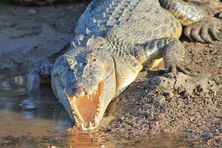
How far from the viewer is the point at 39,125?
4.86 m

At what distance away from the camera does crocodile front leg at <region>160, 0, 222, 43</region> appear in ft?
21.0

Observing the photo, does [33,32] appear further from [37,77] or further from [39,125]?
[39,125]

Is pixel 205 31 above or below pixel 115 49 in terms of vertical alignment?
below

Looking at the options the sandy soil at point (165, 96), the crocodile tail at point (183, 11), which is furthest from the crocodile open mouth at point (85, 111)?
the crocodile tail at point (183, 11)

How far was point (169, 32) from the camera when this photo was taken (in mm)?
6238

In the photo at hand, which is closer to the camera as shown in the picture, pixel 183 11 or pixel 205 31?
pixel 205 31

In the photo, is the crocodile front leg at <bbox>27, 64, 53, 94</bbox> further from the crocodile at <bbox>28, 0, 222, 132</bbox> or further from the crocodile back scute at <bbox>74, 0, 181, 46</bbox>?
the crocodile back scute at <bbox>74, 0, 181, 46</bbox>

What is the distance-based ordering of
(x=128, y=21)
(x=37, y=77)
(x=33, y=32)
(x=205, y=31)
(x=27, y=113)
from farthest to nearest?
(x=33, y=32) < (x=205, y=31) < (x=128, y=21) < (x=37, y=77) < (x=27, y=113)

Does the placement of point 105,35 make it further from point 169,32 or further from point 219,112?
point 219,112

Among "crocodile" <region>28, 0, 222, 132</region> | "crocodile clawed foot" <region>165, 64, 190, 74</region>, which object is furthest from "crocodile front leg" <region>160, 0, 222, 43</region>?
"crocodile clawed foot" <region>165, 64, 190, 74</region>

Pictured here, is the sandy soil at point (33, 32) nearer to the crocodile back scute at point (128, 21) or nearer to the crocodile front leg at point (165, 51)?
the crocodile back scute at point (128, 21)

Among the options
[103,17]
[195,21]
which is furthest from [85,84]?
[195,21]

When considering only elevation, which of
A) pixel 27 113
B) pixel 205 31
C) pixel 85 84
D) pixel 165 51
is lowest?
pixel 27 113

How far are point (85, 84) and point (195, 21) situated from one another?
242 cm
